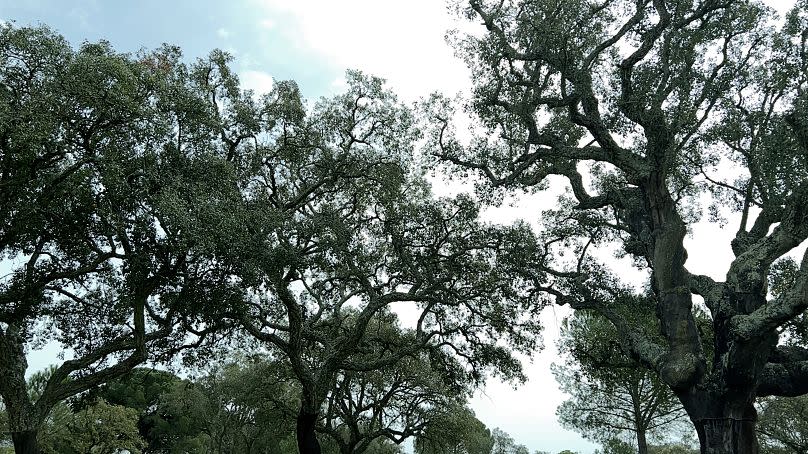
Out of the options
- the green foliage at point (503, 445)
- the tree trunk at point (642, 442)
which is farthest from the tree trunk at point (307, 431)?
the green foliage at point (503, 445)

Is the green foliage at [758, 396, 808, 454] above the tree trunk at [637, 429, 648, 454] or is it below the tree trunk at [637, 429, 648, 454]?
above

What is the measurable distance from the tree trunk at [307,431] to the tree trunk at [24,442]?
27.4 ft

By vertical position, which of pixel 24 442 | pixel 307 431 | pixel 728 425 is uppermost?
pixel 728 425

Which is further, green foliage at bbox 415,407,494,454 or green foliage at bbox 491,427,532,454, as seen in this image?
green foliage at bbox 491,427,532,454

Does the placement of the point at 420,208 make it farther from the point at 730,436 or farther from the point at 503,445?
the point at 503,445

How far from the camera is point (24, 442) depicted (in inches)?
576

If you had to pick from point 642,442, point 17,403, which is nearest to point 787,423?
point 642,442

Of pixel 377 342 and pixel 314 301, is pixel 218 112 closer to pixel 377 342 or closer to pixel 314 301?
pixel 314 301

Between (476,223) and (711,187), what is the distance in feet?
25.3

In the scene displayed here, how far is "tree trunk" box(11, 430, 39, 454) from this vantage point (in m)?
14.5

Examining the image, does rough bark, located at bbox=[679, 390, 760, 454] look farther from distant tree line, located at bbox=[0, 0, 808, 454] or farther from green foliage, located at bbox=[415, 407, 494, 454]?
green foliage, located at bbox=[415, 407, 494, 454]

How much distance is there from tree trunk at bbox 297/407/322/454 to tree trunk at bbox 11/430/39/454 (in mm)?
8357

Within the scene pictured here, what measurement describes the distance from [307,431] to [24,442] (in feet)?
29.2

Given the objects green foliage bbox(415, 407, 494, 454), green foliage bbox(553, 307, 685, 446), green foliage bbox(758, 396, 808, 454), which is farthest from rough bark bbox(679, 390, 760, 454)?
green foliage bbox(415, 407, 494, 454)
